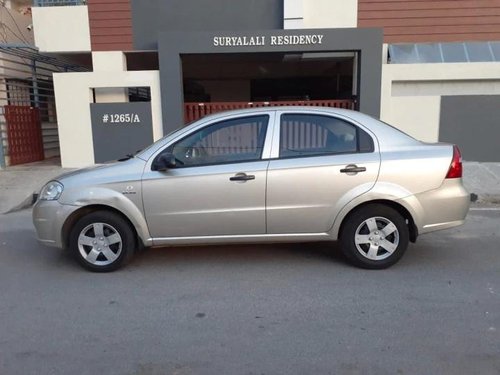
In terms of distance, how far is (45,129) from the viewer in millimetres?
14297

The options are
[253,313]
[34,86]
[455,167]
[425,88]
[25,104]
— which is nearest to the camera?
[253,313]

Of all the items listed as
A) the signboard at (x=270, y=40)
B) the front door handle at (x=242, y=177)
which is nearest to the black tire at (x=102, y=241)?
the front door handle at (x=242, y=177)

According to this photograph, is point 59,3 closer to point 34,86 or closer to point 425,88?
point 34,86

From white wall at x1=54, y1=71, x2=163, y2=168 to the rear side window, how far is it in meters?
7.16

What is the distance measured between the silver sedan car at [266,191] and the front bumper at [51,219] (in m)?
0.01

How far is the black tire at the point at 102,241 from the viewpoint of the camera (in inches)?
169

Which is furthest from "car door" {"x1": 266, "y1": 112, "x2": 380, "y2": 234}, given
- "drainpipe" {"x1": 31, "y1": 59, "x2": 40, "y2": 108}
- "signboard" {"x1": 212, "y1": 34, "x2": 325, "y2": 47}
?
"drainpipe" {"x1": 31, "y1": 59, "x2": 40, "y2": 108}

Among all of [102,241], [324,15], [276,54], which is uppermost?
[324,15]

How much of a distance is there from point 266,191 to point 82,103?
8299mm

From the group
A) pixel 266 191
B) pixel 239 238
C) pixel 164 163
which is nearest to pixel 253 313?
pixel 239 238

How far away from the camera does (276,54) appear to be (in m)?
10.9

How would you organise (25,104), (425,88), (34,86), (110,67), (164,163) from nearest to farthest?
(164,163)
(425,88)
(110,67)
(34,86)
(25,104)

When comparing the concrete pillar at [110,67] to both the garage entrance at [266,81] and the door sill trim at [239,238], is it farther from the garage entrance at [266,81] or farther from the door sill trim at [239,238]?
the door sill trim at [239,238]

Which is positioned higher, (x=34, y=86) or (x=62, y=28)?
(x=62, y=28)
